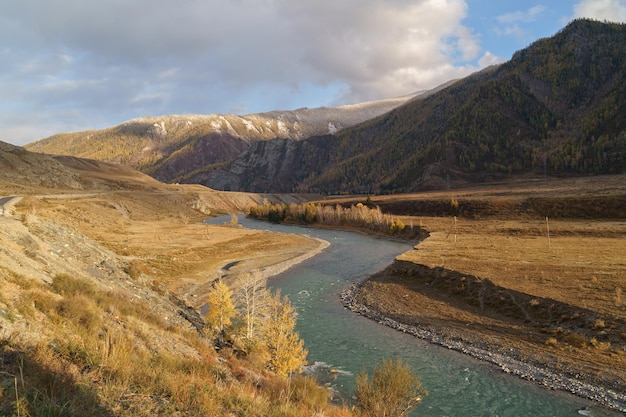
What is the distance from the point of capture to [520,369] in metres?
24.8

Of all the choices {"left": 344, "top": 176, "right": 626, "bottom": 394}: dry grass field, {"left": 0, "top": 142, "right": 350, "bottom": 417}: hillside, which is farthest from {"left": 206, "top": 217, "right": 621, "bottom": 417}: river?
{"left": 0, "top": 142, "right": 350, "bottom": 417}: hillside

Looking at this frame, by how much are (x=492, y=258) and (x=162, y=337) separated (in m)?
46.4

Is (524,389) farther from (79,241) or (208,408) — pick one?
(79,241)

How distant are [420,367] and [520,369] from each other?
6621 millimetres

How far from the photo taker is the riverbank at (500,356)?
21344 mm

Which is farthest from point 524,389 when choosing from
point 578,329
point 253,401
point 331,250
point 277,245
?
point 277,245

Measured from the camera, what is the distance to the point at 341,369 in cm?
2556

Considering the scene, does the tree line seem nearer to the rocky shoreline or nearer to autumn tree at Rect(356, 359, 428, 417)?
the rocky shoreline

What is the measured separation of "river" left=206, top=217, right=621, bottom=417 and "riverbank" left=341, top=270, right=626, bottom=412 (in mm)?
622

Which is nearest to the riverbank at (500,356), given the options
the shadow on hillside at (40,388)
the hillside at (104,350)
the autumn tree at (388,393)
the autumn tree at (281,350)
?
the autumn tree at (388,393)

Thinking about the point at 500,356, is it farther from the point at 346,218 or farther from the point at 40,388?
the point at 346,218

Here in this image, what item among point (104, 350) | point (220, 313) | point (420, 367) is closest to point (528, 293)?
point (420, 367)

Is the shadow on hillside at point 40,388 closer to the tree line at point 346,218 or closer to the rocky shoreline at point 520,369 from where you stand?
the rocky shoreline at point 520,369

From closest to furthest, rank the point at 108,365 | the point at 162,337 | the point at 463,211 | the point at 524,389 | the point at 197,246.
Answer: the point at 108,365 < the point at 162,337 < the point at 524,389 < the point at 197,246 < the point at 463,211
